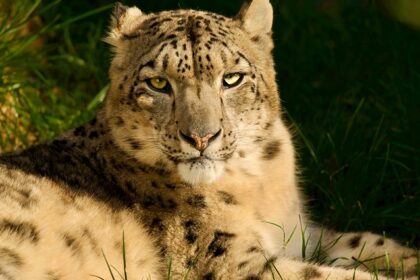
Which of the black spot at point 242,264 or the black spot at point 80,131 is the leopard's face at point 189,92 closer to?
the black spot at point 80,131

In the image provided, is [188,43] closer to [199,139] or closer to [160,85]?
[160,85]

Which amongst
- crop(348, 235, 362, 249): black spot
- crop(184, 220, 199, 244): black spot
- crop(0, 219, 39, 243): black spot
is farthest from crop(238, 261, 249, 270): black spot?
crop(348, 235, 362, 249): black spot

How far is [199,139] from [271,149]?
0.93m

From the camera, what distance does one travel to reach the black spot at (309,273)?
468cm

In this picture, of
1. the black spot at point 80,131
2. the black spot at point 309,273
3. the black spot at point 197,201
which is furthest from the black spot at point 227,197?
the black spot at point 80,131

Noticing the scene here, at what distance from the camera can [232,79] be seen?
4.93 meters

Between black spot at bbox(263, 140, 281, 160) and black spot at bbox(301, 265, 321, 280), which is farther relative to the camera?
black spot at bbox(263, 140, 281, 160)

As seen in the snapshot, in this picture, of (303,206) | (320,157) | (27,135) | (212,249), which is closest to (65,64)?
(27,135)

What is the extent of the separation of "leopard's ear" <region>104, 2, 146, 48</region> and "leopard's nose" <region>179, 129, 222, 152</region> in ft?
3.37

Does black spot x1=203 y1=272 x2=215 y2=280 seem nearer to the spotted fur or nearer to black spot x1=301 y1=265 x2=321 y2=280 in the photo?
the spotted fur

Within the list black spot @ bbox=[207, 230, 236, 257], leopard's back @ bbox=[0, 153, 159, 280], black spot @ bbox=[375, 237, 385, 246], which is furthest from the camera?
black spot @ bbox=[375, 237, 385, 246]

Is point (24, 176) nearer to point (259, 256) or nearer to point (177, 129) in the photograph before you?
point (177, 129)

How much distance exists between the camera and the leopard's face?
Answer: 4.70 meters

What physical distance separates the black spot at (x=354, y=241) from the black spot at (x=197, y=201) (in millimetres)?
1358
